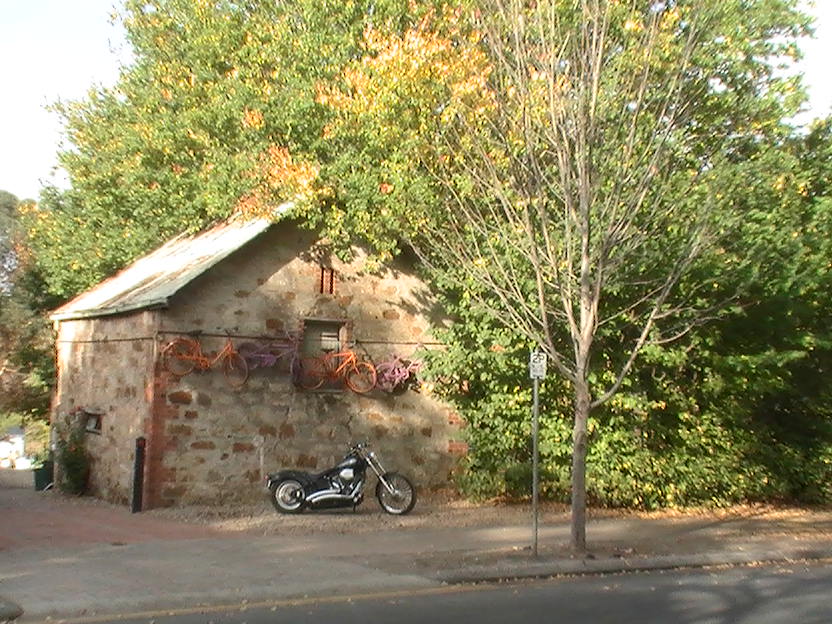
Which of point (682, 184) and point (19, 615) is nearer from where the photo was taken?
point (19, 615)

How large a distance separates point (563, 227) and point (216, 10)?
50.0 ft

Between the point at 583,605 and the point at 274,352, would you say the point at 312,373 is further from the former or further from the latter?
the point at 583,605

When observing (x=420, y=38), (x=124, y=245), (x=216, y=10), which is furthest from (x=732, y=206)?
(x=124, y=245)

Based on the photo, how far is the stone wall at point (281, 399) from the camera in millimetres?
16625

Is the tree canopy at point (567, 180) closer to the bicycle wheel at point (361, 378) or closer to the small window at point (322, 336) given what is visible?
the bicycle wheel at point (361, 378)

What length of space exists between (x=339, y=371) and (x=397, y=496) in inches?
110

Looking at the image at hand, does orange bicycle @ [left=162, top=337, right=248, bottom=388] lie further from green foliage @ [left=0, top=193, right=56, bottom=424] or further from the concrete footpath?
green foliage @ [left=0, top=193, right=56, bottom=424]

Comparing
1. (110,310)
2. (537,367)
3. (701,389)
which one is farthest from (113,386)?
(701,389)

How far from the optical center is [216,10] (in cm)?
2545

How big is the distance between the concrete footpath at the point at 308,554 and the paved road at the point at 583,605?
36cm

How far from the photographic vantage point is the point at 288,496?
1586cm

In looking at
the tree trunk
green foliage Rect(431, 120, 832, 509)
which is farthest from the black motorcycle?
the tree trunk

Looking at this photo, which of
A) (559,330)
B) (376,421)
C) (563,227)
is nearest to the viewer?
(563,227)

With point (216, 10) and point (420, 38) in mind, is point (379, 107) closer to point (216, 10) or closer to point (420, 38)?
point (420, 38)
